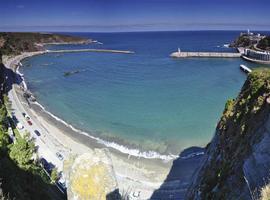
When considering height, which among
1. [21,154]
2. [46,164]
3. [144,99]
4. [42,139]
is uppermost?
[21,154]

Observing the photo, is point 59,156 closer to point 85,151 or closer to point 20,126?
point 85,151

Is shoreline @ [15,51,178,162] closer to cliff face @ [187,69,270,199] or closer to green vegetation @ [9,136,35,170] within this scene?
green vegetation @ [9,136,35,170]

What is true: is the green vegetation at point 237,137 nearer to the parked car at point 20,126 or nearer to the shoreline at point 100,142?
the shoreline at point 100,142

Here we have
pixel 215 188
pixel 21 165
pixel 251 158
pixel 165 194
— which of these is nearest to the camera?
pixel 251 158

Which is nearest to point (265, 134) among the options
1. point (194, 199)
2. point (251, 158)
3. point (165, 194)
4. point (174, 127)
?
point (251, 158)

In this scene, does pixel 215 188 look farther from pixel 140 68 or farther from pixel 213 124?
pixel 140 68

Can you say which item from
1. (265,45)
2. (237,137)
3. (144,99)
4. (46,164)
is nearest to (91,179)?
(237,137)
